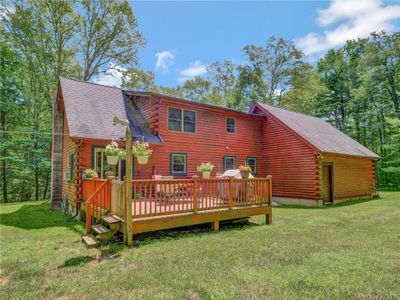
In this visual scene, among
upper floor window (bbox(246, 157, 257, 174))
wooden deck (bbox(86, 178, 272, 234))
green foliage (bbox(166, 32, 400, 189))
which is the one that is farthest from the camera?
green foliage (bbox(166, 32, 400, 189))

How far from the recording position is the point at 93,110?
10.9 metres

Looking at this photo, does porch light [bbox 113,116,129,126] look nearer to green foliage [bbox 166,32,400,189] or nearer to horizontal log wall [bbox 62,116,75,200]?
horizontal log wall [bbox 62,116,75,200]

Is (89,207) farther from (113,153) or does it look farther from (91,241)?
(113,153)

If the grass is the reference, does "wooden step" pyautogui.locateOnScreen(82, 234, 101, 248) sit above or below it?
above

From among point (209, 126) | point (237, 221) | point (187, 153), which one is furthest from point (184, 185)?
point (209, 126)

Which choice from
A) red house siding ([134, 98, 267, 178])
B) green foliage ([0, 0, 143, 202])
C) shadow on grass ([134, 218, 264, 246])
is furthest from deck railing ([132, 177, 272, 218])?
green foliage ([0, 0, 143, 202])

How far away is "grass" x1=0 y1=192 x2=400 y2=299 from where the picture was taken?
355 cm

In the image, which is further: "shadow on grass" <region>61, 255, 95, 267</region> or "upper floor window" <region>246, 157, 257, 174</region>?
"upper floor window" <region>246, 157, 257, 174</region>

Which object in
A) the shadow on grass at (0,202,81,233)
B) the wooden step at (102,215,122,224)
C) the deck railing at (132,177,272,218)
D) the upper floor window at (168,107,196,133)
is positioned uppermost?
the upper floor window at (168,107,196,133)

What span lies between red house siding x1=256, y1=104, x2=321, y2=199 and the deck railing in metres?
Answer: 5.71

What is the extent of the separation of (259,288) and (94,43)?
72.8 feet

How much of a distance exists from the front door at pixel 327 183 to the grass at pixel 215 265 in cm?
673

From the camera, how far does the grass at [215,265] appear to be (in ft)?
11.6

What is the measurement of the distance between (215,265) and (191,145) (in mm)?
8554
